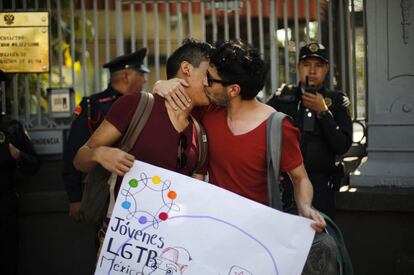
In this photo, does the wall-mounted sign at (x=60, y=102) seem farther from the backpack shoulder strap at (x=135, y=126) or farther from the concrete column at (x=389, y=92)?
the backpack shoulder strap at (x=135, y=126)

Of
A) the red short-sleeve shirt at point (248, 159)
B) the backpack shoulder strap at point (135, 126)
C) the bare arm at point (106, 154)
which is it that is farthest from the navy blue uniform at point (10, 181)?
the red short-sleeve shirt at point (248, 159)

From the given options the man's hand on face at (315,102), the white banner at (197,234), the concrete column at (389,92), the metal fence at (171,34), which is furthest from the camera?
the metal fence at (171,34)

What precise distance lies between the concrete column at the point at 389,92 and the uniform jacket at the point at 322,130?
815 millimetres

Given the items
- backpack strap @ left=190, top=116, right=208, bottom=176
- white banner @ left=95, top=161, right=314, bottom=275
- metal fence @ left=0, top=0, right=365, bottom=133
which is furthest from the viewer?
metal fence @ left=0, top=0, right=365, bottom=133

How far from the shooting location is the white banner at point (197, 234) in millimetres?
2709

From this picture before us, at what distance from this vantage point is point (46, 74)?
6.05m

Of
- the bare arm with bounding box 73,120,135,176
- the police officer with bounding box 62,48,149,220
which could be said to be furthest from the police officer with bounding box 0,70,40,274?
the bare arm with bounding box 73,120,135,176

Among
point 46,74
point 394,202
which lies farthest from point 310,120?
point 46,74

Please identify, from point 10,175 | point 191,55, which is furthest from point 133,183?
point 10,175

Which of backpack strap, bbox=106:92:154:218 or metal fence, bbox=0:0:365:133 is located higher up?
metal fence, bbox=0:0:365:133

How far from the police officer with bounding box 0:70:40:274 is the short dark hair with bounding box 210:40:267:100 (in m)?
2.53

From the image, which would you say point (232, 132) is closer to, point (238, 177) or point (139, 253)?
point (238, 177)

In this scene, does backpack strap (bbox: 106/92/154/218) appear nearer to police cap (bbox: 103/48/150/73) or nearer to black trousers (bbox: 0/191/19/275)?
police cap (bbox: 103/48/150/73)

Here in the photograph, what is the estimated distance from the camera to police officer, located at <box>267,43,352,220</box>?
427 cm
